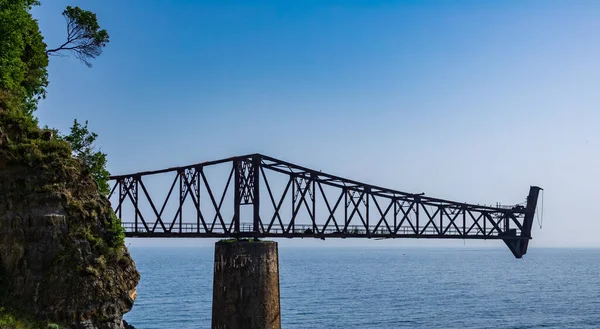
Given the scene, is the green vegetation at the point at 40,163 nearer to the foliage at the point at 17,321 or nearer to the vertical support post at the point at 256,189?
the foliage at the point at 17,321

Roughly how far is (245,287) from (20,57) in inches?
789

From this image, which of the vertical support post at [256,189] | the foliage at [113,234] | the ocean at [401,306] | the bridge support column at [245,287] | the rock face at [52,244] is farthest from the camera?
the ocean at [401,306]

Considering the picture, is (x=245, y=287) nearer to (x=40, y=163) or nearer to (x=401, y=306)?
(x=40, y=163)

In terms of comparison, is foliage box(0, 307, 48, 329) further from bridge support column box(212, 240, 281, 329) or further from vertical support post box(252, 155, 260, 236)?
vertical support post box(252, 155, 260, 236)

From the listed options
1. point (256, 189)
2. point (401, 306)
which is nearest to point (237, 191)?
point (256, 189)

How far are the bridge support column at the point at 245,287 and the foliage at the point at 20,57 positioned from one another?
15738mm

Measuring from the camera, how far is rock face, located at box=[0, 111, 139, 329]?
3244 centimetres

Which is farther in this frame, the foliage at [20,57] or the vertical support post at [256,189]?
the vertical support post at [256,189]

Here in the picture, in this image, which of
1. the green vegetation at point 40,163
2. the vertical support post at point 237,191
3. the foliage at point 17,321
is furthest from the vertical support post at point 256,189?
the foliage at point 17,321

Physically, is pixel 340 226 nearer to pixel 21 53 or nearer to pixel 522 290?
pixel 21 53

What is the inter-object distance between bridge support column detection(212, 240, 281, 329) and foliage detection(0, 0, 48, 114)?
1574 cm

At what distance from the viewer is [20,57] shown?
134 feet

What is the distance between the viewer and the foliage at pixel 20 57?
3662 centimetres

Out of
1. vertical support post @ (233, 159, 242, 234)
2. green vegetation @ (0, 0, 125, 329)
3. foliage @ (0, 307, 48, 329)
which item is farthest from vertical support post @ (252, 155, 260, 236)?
foliage @ (0, 307, 48, 329)
